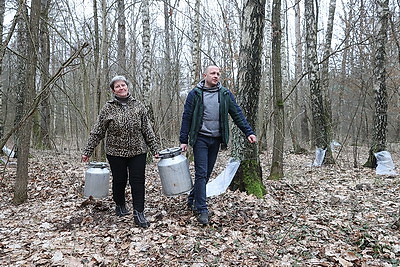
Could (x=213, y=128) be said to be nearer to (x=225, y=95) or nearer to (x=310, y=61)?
(x=225, y=95)

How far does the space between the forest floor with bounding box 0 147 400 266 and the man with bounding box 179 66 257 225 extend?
20.0 inches

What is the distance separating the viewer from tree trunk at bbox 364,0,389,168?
879 centimetres

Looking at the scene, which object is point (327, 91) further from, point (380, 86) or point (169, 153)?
point (169, 153)

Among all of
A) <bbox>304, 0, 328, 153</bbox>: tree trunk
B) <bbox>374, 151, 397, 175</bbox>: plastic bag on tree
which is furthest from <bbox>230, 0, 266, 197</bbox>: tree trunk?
<bbox>304, 0, 328, 153</bbox>: tree trunk

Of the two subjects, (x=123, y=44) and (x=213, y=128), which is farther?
(x=123, y=44)

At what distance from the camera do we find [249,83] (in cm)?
525

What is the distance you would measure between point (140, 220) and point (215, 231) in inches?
38.1

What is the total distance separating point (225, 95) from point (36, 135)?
38.1 feet

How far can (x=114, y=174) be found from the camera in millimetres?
4355

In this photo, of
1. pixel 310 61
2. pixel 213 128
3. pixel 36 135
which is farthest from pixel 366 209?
pixel 36 135

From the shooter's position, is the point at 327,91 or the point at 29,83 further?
the point at 327,91

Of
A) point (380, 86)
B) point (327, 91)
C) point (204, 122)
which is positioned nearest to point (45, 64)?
point (204, 122)

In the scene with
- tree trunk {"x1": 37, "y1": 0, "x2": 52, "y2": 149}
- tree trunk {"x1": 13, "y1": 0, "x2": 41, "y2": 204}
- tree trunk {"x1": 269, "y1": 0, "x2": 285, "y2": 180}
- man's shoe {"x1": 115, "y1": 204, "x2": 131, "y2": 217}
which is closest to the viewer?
man's shoe {"x1": 115, "y1": 204, "x2": 131, "y2": 217}

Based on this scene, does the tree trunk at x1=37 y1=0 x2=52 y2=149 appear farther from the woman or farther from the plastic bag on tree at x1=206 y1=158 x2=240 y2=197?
the plastic bag on tree at x1=206 y1=158 x2=240 y2=197
